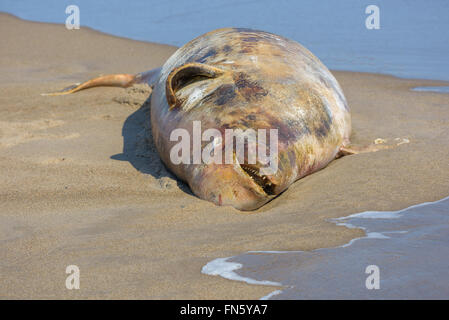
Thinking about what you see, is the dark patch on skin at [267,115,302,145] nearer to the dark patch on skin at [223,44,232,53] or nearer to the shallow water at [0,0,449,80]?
the dark patch on skin at [223,44,232,53]

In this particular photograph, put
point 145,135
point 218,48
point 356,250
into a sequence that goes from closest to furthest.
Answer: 1. point 356,250
2. point 218,48
3. point 145,135

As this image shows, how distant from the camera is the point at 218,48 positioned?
14.4 ft

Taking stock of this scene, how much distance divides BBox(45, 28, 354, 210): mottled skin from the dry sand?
0.12 meters

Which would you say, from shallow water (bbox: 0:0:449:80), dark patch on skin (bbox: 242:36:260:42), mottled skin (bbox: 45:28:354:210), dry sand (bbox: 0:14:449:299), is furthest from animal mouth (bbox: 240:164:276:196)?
shallow water (bbox: 0:0:449:80)

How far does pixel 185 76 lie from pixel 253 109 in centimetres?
64

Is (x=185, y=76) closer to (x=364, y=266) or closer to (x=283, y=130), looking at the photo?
(x=283, y=130)

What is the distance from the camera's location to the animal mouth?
3.30 metres

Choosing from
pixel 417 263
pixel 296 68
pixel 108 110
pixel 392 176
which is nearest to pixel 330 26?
pixel 108 110

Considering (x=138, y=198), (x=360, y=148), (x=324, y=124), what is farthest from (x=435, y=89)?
(x=138, y=198)

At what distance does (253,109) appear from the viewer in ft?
11.7

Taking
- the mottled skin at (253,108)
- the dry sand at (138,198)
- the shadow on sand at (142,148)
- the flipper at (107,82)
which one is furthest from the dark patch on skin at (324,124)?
the flipper at (107,82)

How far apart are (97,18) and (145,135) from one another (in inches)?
323

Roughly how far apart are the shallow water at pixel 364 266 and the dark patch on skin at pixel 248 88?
1228 millimetres
